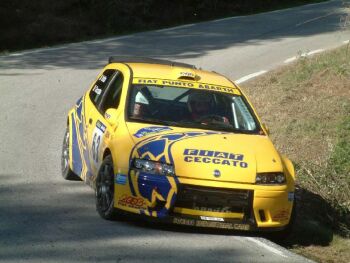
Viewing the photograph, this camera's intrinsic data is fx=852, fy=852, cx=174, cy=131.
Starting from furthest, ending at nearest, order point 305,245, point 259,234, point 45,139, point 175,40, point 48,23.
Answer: point 48,23
point 175,40
point 45,139
point 305,245
point 259,234

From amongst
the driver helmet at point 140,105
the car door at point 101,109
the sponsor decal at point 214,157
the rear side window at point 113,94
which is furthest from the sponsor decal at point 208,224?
the rear side window at point 113,94

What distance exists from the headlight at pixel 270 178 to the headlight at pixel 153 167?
81 cm

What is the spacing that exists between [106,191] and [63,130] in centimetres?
544

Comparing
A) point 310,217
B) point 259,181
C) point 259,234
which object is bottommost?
point 310,217

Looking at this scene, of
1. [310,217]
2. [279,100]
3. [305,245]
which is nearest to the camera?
[305,245]

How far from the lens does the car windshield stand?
29.7 ft

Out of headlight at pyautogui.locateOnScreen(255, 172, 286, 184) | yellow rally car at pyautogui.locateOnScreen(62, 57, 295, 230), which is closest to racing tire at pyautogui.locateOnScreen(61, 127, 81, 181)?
yellow rally car at pyautogui.locateOnScreen(62, 57, 295, 230)

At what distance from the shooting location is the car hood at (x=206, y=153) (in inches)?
311

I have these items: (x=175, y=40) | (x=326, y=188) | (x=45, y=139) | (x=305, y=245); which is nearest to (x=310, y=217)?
(x=326, y=188)

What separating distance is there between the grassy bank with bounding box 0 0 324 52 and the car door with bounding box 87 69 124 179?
52.1 ft

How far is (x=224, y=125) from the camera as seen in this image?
9.14 m

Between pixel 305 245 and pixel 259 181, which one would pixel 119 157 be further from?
pixel 305 245

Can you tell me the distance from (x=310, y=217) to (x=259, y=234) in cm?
248

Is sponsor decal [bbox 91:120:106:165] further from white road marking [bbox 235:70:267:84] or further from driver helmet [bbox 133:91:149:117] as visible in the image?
white road marking [bbox 235:70:267:84]
